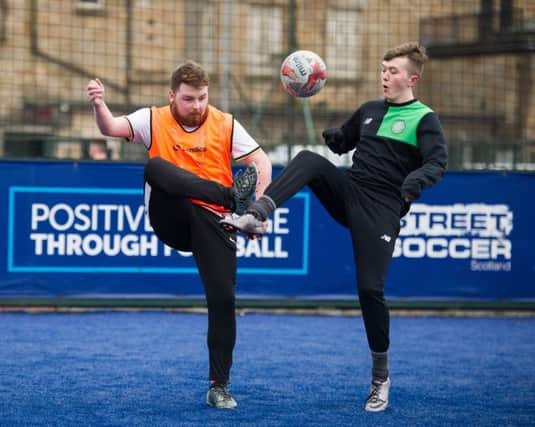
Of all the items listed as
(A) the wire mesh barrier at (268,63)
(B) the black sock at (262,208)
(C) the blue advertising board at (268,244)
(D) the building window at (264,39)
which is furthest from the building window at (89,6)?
(B) the black sock at (262,208)

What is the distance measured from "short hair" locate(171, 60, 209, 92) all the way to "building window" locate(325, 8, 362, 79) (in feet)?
23.3

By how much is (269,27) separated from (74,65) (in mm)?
2928

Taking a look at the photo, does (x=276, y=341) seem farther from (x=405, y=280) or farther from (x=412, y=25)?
(x=412, y=25)

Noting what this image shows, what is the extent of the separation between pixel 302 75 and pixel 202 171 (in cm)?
96

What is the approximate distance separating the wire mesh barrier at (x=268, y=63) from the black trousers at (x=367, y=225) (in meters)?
5.46

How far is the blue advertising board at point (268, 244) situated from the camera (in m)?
11.7

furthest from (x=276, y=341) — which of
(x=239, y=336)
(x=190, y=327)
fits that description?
(x=190, y=327)

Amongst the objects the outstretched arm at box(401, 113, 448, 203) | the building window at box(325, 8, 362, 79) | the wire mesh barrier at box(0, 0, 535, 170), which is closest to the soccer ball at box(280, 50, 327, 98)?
the outstretched arm at box(401, 113, 448, 203)

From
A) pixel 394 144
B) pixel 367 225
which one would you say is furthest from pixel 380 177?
pixel 367 225

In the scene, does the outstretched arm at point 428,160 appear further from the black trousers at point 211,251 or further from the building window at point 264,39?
the building window at point 264,39

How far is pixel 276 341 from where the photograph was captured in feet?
33.3

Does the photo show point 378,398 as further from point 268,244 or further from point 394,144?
point 268,244

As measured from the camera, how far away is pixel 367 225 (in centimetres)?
698

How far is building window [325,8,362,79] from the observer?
13.6 meters
